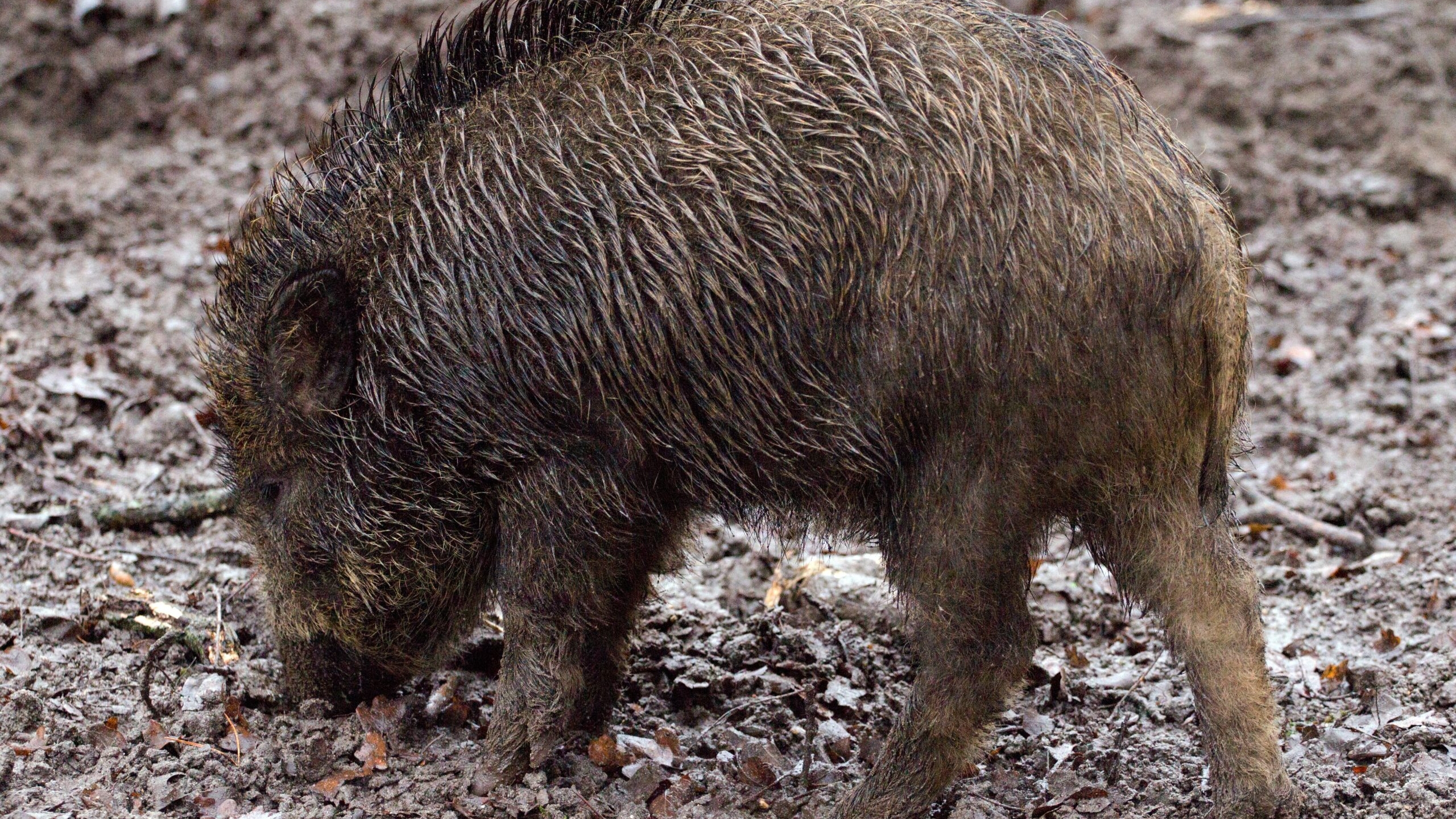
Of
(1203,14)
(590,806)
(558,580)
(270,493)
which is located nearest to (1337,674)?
(590,806)

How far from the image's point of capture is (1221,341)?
3.76 m

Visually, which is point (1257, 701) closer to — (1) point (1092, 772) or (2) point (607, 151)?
(1) point (1092, 772)

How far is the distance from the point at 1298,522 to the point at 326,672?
12.7ft

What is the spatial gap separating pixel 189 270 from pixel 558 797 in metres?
4.26

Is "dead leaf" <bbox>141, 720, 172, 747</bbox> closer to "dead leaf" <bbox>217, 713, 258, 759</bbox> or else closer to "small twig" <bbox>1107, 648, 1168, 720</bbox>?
"dead leaf" <bbox>217, 713, 258, 759</bbox>

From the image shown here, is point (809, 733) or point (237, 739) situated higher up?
point (237, 739)

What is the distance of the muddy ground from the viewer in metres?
4.34

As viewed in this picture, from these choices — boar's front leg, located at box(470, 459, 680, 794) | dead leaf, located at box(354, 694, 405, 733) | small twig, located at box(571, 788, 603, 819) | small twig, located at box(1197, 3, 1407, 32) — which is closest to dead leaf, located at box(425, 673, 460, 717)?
dead leaf, located at box(354, 694, 405, 733)

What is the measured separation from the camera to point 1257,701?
13.3ft

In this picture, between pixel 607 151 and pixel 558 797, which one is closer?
pixel 607 151

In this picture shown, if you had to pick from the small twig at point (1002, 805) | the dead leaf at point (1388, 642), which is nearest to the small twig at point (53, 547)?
the small twig at point (1002, 805)

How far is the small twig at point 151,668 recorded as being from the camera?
439 cm

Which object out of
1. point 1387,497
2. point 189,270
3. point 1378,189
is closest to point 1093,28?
point 1378,189

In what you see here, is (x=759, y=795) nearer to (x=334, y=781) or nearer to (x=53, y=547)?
(x=334, y=781)
